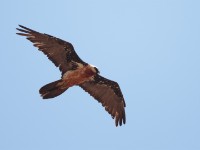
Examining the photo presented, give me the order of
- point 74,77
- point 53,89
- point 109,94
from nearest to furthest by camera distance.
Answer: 1. point 53,89
2. point 74,77
3. point 109,94

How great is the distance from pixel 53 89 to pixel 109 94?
8.50 ft

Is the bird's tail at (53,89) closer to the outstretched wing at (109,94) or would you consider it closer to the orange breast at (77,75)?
the orange breast at (77,75)

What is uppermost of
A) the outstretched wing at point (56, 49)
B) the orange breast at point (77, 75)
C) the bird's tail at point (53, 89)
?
the outstretched wing at point (56, 49)

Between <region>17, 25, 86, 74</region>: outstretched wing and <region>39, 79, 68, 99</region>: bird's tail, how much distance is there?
32.9 inches

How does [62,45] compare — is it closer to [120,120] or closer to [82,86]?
[82,86]

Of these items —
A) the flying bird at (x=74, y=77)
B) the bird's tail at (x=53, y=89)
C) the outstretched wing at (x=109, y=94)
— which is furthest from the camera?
the outstretched wing at (x=109, y=94)

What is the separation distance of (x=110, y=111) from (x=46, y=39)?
352cm

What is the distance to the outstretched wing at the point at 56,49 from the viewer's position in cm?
1392

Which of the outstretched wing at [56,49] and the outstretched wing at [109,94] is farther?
the outstretched wing at [109,94]

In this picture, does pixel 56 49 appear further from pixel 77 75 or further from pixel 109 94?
pixel 109 94

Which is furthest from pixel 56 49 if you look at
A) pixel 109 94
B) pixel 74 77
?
pixel 109 94

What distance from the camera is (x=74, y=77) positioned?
1389 cm

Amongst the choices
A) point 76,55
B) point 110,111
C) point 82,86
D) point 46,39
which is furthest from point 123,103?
point 46,39

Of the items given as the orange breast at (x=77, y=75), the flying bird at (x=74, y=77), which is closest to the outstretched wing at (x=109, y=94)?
the flying bird at (x=74, y=77)
